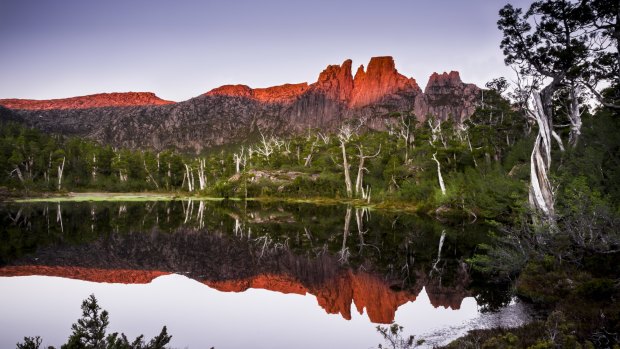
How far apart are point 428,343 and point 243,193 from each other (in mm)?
56267

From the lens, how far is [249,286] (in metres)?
12.9

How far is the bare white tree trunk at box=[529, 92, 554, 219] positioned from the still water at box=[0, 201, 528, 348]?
3728 millimetres

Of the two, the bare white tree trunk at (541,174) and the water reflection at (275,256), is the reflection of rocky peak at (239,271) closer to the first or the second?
the water reflection at (275,256)

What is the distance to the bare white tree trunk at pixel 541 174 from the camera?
593 inches

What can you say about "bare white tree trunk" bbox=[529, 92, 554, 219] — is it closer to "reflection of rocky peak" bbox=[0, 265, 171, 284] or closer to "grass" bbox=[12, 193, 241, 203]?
"reflection of rocky peak" bbox=[0, 265, 171, 284]

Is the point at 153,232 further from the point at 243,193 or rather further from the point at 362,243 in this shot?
the point at 243,193

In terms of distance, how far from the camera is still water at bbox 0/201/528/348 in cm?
904

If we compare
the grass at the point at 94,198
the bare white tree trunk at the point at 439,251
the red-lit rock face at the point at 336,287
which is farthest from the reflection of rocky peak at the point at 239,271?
the grass at the point at 94,198

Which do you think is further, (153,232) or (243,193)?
(243,193)

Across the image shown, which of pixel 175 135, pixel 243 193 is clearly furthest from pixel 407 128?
pixel 175 135

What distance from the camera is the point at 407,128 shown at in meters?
52.8

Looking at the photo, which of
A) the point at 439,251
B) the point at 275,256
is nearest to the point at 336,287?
the point at 275,256

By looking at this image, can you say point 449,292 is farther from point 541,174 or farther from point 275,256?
Answer: point 275,256

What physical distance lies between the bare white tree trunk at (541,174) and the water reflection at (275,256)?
368cm
